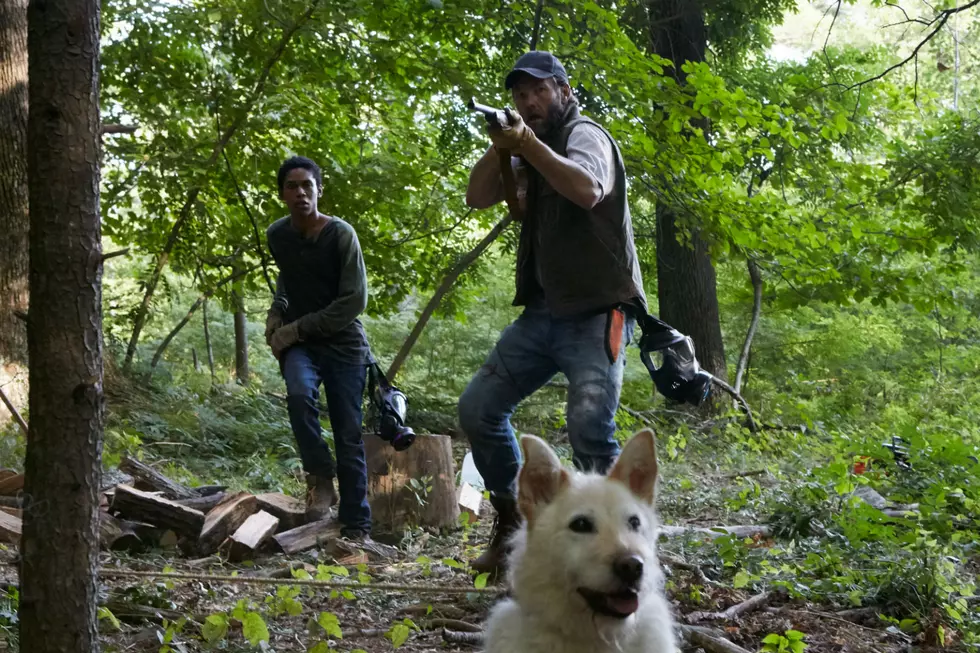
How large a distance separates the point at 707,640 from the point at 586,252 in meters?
1.92

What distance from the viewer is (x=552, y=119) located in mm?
4551

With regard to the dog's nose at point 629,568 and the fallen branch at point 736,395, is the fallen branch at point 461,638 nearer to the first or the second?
the dog's nose at point 629,568

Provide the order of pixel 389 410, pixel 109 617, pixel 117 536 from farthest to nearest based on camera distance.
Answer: pixel 389 410, pixel 117 536, pixel 109 617

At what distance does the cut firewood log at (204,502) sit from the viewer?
668cm

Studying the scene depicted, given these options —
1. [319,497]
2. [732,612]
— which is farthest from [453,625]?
[319,497]

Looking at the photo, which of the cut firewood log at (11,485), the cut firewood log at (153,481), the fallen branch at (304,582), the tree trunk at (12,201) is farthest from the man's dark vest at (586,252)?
the tree trunk at (12,201)

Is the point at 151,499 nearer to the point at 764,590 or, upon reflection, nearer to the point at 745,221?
the point at 764,590

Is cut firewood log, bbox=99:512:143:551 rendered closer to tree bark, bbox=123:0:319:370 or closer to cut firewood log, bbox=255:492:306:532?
cut firewood log, bbox=255:492:306:532

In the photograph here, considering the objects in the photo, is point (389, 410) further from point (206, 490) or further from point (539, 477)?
point (539, 477)

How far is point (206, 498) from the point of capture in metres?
6.84

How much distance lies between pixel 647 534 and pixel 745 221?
529cm

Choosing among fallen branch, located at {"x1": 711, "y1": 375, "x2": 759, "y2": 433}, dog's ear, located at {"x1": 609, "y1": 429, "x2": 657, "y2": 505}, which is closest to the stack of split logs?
fallen branch, located at {"x1": 711, "y1": 375, "x2": 759, "y2": 433}

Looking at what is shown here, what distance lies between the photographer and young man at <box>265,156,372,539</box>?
6.62m

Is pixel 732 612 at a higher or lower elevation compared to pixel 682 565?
lower
